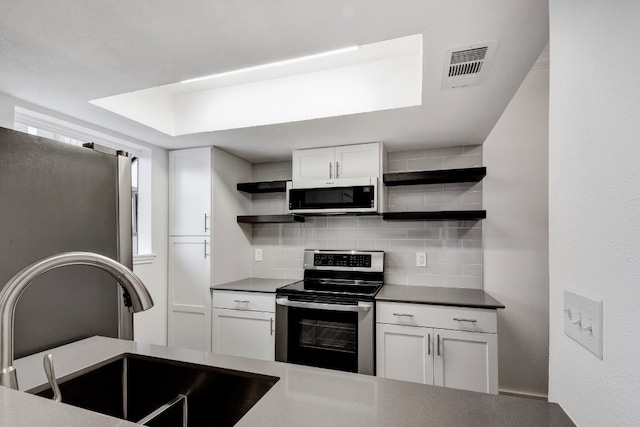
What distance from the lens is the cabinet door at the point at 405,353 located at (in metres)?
2.22

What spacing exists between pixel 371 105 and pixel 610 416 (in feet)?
6.02

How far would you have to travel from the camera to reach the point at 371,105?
2.08 metres

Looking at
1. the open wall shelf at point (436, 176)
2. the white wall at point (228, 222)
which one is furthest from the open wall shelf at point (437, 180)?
the white wall at point (228, 222)

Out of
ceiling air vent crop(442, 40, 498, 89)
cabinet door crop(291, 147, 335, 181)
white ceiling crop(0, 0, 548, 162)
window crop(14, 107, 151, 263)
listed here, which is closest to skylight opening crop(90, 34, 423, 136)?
white ceiling crop(0, 0, 548, 162)

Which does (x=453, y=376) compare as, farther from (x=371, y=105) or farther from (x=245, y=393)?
(x=371, y=105)

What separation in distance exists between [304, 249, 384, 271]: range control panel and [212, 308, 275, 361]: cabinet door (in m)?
0.67

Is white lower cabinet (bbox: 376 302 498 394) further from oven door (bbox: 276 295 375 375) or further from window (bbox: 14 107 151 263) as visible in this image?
window (bbox: 14 107 151 263)

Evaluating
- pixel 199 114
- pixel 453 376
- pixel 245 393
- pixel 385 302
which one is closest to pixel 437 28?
pixel 245 393

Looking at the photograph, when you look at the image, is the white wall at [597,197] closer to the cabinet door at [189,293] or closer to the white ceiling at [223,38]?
the white ceiling at [223,38]

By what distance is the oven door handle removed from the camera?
2.32m

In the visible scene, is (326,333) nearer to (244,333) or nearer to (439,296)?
(244,333)

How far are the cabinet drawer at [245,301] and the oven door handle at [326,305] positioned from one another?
4.3 inches

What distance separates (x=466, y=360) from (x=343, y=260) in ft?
4.10

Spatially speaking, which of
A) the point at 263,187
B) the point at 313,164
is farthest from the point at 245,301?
the point at 313,164
